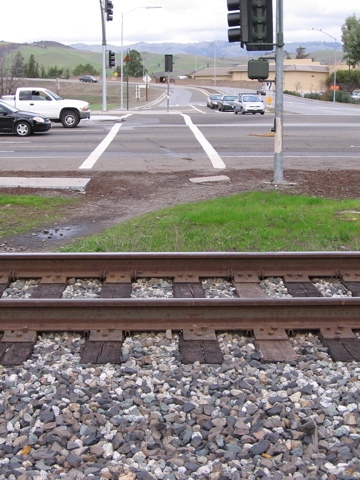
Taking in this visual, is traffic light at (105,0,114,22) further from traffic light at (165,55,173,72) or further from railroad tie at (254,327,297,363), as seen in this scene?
railroad tie at (254,327,297,363)

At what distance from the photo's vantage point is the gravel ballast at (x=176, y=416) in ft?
12.3

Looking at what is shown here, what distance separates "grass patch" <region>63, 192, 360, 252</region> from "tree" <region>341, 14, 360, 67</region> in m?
98.6

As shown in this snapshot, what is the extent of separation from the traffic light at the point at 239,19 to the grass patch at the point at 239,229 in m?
3.03

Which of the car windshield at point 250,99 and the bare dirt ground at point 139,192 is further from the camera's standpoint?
the car windshield at point 250,99

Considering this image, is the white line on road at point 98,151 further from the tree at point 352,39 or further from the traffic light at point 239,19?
the tree at point 352,39

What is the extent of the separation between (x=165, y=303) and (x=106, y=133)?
68.5 ft

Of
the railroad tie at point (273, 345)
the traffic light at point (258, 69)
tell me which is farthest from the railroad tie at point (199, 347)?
the traffic light at point (258, 69)

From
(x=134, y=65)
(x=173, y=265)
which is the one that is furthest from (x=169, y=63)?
(x=134, y=65)

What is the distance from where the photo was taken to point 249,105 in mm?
41750

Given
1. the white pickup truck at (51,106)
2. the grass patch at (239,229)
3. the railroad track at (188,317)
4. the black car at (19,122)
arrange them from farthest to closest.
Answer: the white pickup truck at (51,106), the black car at (19,122), the grass patch at (239,229), the railroad track at (188,317)

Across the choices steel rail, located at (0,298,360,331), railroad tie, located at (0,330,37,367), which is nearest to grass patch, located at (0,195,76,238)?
steel rail, located at (0,298,360,331)

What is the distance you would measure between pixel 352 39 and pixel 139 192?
97.8 meters

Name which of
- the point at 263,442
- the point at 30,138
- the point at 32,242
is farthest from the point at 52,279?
the point at 30,138

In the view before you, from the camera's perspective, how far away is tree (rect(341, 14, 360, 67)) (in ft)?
334
